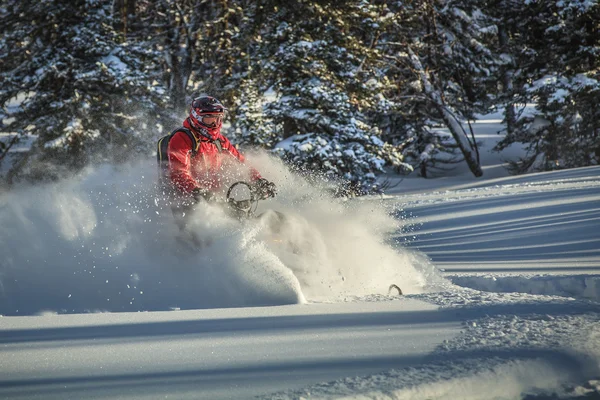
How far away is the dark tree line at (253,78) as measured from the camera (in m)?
17.0

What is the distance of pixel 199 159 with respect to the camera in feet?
24.2

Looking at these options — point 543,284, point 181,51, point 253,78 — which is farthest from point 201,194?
point 181,51

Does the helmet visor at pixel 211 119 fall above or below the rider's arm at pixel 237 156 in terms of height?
above

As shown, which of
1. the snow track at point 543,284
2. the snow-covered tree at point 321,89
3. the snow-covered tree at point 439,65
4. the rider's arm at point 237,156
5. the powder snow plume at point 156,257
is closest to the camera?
the powder snow plume at point 156,257

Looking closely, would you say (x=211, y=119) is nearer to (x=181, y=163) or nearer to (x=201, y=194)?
(x=181, y=163)

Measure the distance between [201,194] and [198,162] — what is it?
1.03 metres

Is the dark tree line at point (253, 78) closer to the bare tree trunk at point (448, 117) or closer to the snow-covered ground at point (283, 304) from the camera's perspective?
the bare tree trunk at point (448, 117)

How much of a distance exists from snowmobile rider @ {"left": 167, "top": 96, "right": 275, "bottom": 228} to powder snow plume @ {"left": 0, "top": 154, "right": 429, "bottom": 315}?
0.81 ft

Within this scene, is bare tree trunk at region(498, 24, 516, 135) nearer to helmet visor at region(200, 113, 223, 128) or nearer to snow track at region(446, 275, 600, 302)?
snow track at region(446, 275, 600, 302)

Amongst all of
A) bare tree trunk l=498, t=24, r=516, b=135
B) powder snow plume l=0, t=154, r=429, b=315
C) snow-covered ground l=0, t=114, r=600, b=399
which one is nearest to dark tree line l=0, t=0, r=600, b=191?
bare tree trunk l=498, t=24, r=516, b=135

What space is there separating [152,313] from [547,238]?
256 inches

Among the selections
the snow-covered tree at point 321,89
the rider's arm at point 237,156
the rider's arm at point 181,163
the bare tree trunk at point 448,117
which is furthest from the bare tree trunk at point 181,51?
the rider's arm at point 181,163

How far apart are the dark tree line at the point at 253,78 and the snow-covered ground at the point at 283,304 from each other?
774cm

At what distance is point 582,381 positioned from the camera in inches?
133
